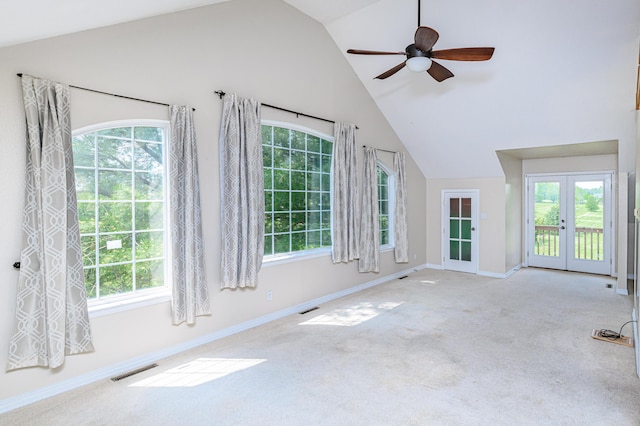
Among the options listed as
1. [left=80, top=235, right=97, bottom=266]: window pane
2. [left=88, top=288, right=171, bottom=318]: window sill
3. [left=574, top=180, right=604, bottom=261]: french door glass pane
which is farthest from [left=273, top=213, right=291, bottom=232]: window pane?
[left=574, top=180, right=604, bottom=261]: french door glass pane

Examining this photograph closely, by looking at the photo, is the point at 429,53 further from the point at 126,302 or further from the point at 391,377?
the point at 126,302

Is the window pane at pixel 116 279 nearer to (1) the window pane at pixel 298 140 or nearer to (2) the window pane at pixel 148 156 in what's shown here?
(2) the window pane at pixel 148 156

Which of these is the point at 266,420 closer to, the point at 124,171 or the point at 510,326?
A: the point at 124,171

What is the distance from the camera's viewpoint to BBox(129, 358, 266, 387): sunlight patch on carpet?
115 inches

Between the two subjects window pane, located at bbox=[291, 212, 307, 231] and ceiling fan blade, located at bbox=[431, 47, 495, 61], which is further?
window pane, located at bbox=[291, 212, 307, 231]

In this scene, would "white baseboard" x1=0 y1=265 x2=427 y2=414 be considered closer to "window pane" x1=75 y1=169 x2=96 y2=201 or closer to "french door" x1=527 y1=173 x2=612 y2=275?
"window pane" x1=75 y1=169 x2=96 y2=201

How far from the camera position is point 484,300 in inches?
205

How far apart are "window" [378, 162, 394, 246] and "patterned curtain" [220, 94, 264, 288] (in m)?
2.95

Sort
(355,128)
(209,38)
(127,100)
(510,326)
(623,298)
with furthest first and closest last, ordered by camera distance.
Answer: (355,128), (623,298), (510,326), (209,38), (127,100)

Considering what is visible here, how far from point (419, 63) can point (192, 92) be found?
2.26 metres

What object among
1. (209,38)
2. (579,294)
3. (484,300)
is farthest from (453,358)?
(209,38)

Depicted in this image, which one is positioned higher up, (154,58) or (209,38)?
(209,38)

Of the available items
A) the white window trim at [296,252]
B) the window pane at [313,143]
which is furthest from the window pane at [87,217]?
the window pane at [313,143]

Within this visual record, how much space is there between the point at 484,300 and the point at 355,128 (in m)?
3.21
